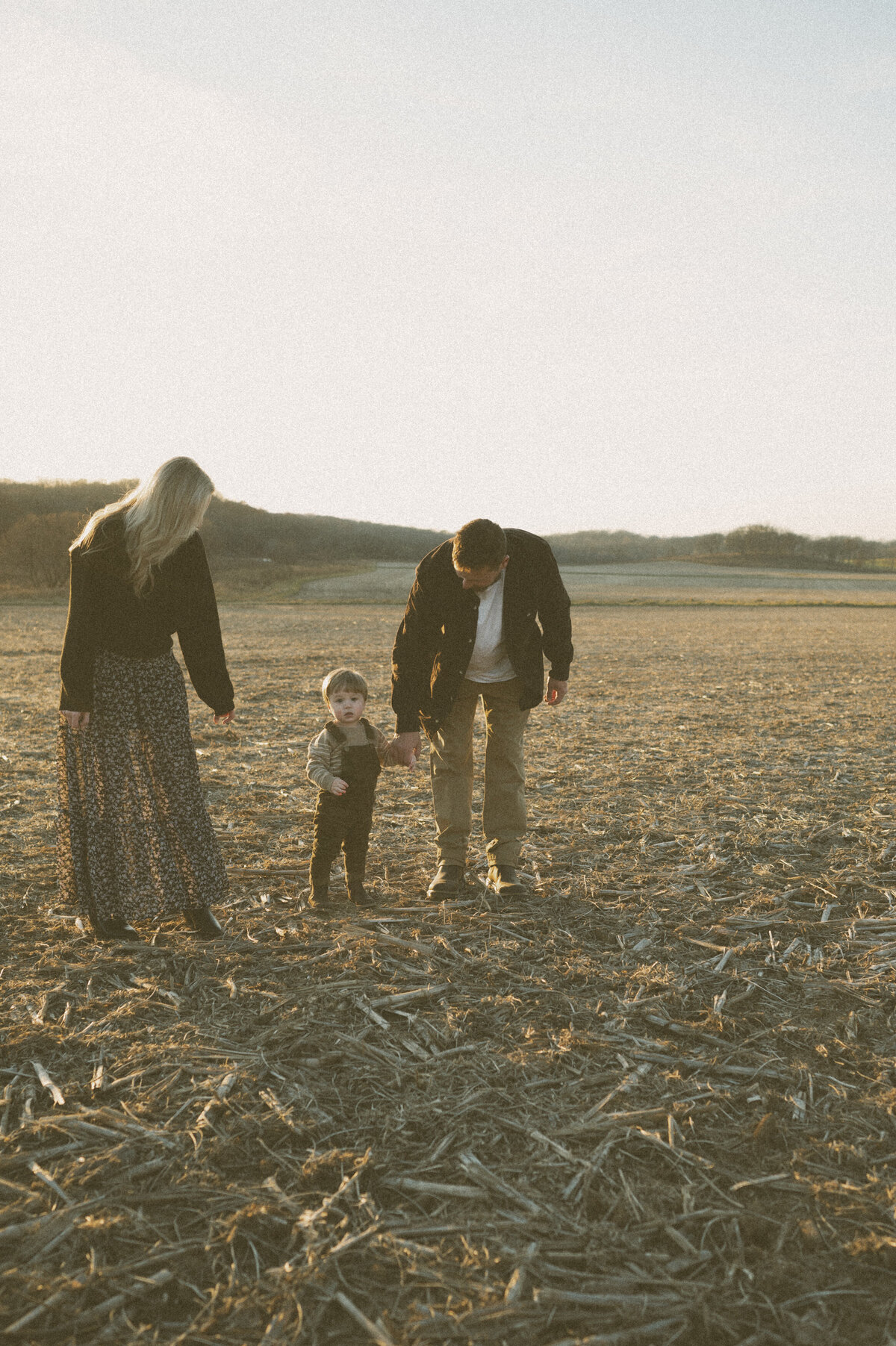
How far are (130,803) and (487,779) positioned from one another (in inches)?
75.6

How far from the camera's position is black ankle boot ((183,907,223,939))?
4.37 meters

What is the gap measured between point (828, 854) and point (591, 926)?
2.02 meters

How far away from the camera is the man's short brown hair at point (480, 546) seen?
439 cm

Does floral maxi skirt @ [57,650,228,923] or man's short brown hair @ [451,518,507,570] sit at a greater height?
man's short brown hair @ [451,518,507,570]

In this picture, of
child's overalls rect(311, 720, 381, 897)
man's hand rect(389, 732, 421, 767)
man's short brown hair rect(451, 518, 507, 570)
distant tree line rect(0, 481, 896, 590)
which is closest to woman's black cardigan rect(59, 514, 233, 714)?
child's overalls rect(311, 720, 381, 897)

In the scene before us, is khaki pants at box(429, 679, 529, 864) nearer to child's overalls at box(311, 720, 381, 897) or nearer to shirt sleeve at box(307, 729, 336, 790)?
child's overalls at box(311, 720, 381, 897)

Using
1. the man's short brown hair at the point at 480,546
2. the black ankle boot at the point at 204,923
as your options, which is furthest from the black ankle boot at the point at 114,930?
the man's short brown hair at the point at 480,546

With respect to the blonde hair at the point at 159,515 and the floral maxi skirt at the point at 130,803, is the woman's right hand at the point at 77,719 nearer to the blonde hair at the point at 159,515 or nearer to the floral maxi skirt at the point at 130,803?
the floral maxi skirt at the point at 130,803

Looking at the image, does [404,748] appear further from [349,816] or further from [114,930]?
[114,930]

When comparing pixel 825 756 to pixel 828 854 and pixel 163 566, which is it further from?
pixel 163 566

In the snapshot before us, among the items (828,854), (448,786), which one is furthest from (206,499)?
(828,854)

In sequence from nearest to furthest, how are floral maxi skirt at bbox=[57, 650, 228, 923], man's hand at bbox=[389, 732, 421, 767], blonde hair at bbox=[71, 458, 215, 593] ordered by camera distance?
blonde hair at bbox=[71, 458, 215, 593] < floral maxi skirt at bbox=[57, 650, 228, 923] < man's hand at bbox=[389, 732, 421, 767]

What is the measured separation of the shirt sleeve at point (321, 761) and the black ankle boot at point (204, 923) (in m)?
0.83

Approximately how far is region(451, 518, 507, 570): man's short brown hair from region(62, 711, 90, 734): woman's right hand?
75.2 inches
